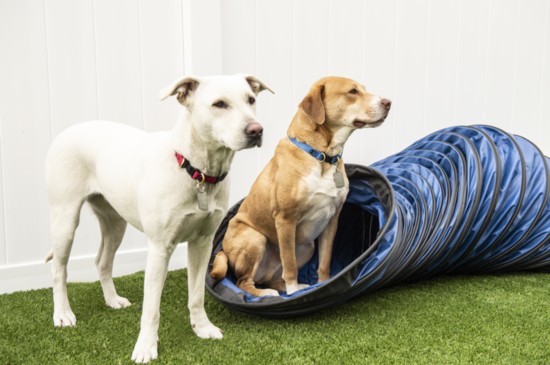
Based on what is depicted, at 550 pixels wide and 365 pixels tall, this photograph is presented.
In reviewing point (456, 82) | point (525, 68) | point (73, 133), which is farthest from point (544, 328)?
point (525, 68)

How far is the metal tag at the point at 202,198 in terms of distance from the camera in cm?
254

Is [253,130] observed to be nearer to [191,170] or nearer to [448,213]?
[191,170]

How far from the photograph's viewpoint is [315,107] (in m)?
3.34

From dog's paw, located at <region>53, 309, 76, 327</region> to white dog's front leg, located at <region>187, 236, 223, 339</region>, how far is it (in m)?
0.71

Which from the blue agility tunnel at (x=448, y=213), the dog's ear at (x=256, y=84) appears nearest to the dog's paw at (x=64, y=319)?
the blue agility tunnel at (x=448, y=213)

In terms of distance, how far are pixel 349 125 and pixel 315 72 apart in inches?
68.8

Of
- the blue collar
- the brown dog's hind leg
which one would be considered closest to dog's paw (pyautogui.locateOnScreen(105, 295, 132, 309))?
the brown dog's hind leg

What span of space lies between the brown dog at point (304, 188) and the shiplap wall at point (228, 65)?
1.23 metres

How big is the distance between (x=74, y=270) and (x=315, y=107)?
2.26m

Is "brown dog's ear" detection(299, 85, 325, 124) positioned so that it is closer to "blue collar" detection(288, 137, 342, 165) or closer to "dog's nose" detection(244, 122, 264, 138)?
"blue collar" detection(288, 137, 342, 165)

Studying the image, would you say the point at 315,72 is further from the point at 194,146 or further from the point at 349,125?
the point at 194,146

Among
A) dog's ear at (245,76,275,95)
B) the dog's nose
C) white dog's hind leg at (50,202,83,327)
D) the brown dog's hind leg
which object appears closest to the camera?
the dog's nose

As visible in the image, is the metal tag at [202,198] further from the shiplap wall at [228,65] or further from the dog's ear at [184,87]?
the shiplap wall at [228,65]

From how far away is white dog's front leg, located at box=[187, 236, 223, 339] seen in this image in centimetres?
284
